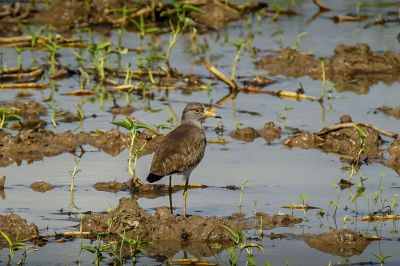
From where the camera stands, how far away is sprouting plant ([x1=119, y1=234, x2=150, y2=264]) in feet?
26.8

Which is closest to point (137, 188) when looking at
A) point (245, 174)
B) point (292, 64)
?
point (245, 174)

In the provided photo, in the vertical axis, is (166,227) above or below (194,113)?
below

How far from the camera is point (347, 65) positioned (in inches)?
627

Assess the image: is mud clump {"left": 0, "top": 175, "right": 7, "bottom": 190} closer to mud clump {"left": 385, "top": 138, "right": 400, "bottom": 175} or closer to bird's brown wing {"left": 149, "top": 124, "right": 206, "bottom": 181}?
bird's brown wing {"left": 149, "top": 124, "right": 206, "bottom": 181}

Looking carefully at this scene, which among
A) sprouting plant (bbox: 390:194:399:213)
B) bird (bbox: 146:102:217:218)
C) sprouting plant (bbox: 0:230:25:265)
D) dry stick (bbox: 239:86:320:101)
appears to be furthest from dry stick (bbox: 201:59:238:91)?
sprouting plant (bbox: 0:230:25:265)

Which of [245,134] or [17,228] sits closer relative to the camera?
[17,228]

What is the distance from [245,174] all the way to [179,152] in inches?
49.7

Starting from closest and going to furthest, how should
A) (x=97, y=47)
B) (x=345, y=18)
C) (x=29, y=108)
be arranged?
1. (x=29, y=108)
2. (x=97, y=47)
3. (x=345, y=18)

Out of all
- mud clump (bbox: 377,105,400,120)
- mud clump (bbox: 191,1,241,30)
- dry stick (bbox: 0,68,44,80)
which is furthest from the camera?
mud clump (bbox: 191,1,241,30)

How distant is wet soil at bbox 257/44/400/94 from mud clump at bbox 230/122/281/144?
10.6 ft

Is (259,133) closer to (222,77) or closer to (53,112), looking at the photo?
(222,77)

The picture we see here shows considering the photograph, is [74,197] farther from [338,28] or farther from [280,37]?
[338,28]

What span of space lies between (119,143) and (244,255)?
3.81 metres

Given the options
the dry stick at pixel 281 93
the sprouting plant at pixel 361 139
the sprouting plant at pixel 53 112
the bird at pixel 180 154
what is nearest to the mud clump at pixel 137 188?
the bird at pixel 180 154
